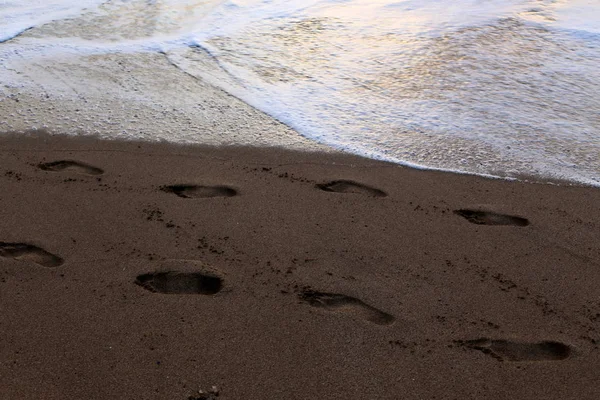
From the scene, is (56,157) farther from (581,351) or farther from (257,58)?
(581,351)

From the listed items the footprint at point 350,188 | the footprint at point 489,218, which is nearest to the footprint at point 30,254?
the footprint at point 350,188

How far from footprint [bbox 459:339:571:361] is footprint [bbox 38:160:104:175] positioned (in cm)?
242

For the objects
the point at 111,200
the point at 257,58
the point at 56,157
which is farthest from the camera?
the point at 257,58

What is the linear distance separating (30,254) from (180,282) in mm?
775

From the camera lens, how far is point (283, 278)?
331 cm

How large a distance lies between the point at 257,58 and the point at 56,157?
2.32m

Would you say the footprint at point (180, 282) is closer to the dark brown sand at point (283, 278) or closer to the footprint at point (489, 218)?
the dark brown sand at point (283, 278)

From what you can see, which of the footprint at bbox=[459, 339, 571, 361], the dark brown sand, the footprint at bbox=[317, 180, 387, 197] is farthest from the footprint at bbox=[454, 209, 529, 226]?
the footprint at bbox=[459, 339, 571, 361]

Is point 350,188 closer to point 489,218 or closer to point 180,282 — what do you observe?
point 489,218

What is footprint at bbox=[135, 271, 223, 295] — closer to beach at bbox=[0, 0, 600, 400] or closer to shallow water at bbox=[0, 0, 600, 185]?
beach at bbox=[0, 0, 600, 400]

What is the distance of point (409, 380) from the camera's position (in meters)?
2.76

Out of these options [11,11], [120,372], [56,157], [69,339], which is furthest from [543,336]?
[11,11]

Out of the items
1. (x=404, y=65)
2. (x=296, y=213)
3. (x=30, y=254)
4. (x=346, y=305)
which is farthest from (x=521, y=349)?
(x=404, y=65)

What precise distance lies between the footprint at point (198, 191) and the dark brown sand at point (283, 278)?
11mm
